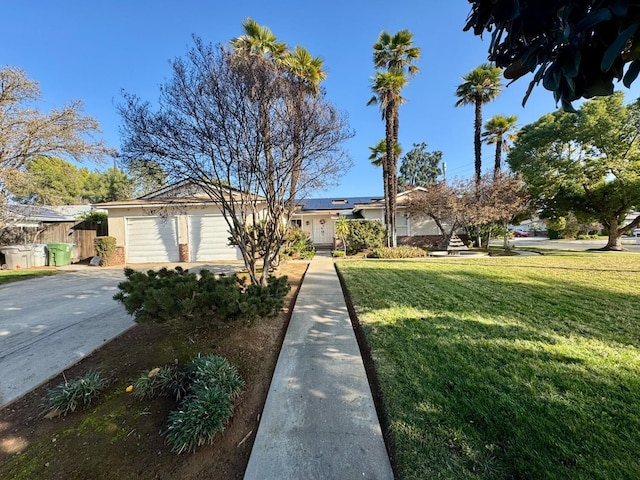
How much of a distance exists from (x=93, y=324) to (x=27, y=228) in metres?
14.3

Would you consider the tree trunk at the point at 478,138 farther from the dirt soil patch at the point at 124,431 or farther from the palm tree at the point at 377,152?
the dirt soil patch at the point at 124,431

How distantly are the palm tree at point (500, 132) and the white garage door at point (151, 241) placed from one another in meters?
20.2

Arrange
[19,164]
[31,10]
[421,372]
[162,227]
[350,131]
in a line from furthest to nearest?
1. [162,227]
2. [19,164]
3. [31,10]
4. [350,131]
5. [421,372]

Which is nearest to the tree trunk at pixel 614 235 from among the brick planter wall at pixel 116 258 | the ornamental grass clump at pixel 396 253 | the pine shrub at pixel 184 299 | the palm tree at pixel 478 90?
the palm tree at pixel 478 90

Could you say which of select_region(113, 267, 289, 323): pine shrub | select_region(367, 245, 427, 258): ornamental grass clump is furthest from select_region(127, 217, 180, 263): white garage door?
select_region(113, 267, 289, 323): pine shrub

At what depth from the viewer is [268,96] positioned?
4.52 meters

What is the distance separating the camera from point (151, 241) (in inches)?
519

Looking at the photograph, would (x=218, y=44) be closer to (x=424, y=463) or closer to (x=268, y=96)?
(x=268, y=96)

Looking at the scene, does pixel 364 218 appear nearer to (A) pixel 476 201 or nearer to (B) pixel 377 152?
(B) pixel 377 152

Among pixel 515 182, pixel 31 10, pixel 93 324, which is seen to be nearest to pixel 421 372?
pixel 93 324

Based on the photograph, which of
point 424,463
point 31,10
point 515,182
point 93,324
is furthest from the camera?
point 515,182

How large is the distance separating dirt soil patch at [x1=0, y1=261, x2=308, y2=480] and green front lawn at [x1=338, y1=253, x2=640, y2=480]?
4.06 ft

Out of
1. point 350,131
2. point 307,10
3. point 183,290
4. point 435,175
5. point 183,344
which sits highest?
point 435,175

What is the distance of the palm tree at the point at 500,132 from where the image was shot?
59.4 ft
